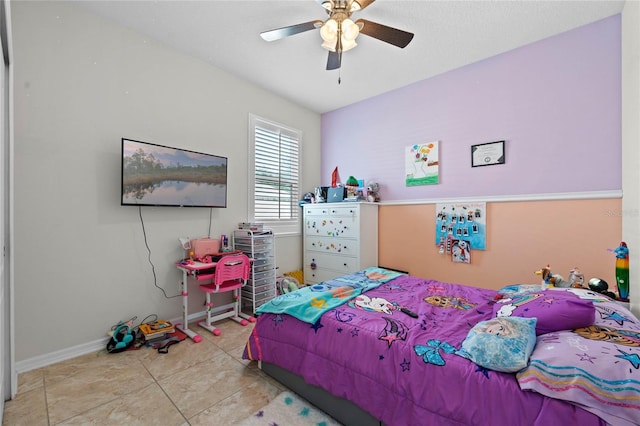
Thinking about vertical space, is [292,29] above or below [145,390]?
above

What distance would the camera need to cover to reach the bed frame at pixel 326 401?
4.80 feet

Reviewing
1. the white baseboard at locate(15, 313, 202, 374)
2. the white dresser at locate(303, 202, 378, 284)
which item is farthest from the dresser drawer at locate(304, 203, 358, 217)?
the white baseboard at locate(15, 313, 202, 374)

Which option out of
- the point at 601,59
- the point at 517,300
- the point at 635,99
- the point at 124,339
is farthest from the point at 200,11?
the point at 601,59

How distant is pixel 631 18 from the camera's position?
6.61 feet

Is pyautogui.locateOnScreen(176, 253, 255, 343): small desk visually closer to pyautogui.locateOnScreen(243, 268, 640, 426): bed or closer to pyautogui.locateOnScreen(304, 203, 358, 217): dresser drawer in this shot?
pyautogui.locateOnScreen(243, 268, 640, 426): bed

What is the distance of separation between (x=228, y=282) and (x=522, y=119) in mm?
3554

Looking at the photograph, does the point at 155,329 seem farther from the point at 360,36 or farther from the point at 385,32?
the point at 360,36

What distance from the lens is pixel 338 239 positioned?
3.74 m

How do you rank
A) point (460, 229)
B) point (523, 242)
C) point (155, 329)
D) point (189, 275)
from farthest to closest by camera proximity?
point (460, 229) → point (189, 275) → point (523, 242) → point (155, 329)

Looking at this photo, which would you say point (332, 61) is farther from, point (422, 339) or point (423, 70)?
point (422, 339)

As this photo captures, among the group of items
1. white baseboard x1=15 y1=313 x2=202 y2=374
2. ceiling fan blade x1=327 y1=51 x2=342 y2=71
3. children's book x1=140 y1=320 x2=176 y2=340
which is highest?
ceiling fan blade x1=327 y1=51 x2=342 y2=71

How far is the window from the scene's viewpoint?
364 cm

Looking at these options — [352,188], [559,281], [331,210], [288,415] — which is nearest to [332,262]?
[331,210]

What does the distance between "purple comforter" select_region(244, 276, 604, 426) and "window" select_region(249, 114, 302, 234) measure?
2.04 meters
